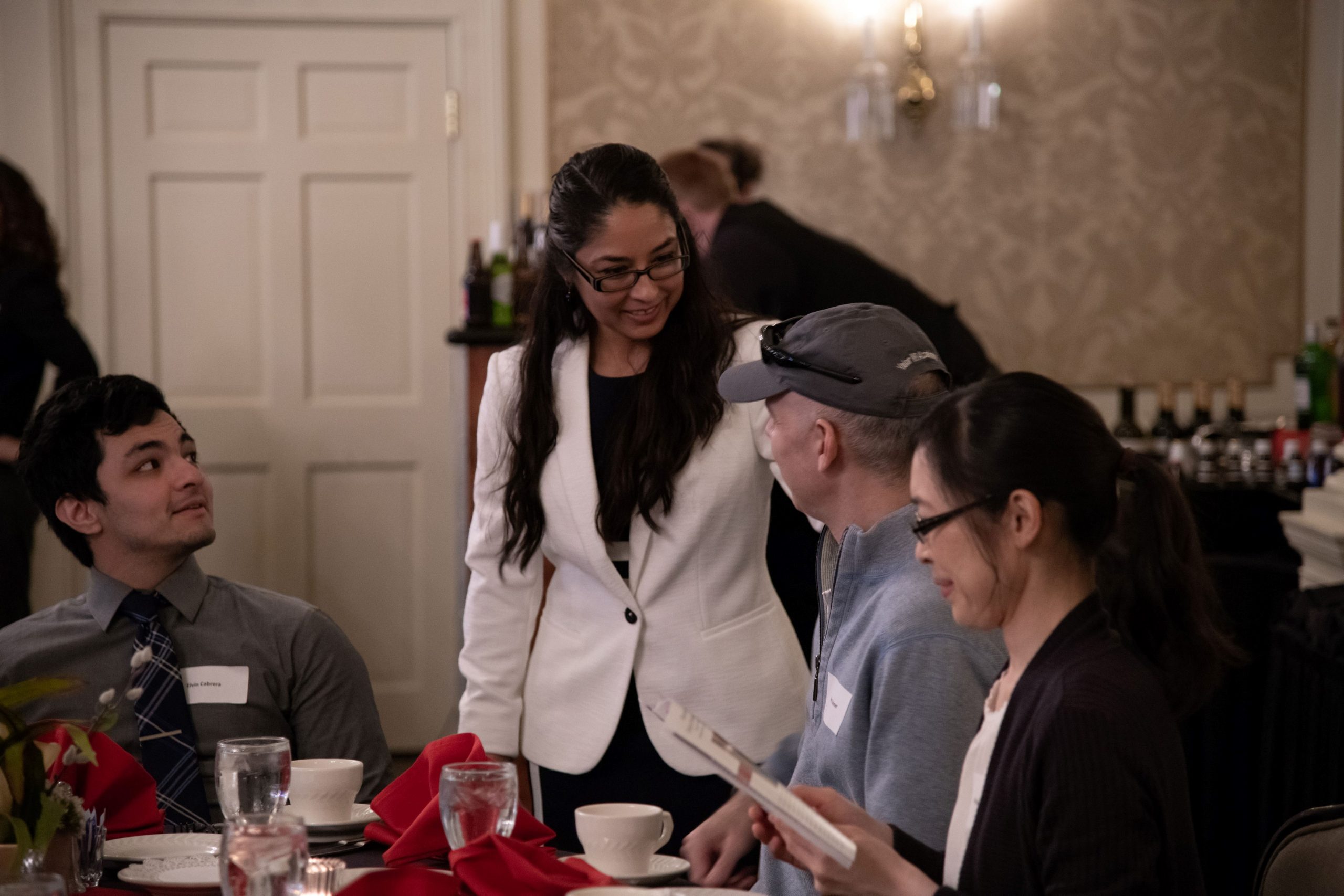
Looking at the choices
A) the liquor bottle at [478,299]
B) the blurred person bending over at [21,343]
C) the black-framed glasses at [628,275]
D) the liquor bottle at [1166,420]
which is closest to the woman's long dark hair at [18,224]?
the blurred person bending over at [21,343]

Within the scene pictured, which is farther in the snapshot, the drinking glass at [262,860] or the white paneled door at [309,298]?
the white paneled door at [309,298]

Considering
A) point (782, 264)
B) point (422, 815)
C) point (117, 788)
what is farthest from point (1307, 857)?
point (782, 264)

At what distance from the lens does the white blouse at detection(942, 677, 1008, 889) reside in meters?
1.17

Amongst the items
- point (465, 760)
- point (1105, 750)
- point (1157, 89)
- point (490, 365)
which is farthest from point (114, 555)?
point (1157, 89)

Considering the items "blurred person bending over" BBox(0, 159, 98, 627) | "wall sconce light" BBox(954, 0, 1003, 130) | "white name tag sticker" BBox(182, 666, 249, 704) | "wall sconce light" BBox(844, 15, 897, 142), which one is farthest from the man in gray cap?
"wall sconce light" BBox(954, 0, 1003, 130)

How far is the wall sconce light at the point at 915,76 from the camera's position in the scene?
442cm

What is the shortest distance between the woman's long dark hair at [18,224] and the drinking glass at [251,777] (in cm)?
266

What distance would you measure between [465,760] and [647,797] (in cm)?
55

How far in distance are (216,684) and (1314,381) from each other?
11.8ft

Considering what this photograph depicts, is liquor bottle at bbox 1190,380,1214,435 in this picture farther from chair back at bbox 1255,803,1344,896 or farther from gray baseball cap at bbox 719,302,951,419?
chair back at bbox 1255,803,1344,896

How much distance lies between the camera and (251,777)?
1318 millimetres

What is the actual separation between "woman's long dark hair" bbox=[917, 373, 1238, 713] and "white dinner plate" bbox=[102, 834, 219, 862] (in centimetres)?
81

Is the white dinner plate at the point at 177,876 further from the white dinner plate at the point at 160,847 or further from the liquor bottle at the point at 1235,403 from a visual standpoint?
the liquor bottle at the point at 1235,403

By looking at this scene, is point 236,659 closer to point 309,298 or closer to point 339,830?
Result: point 339,830
